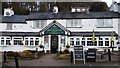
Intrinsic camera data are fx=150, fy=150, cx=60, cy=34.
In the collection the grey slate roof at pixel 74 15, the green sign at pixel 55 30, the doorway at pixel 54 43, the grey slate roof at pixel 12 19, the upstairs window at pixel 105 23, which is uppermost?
the grey slate roof at pixel 74 15

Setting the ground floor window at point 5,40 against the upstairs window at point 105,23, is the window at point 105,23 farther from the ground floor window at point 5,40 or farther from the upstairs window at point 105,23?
the ground floor window at point 5,40

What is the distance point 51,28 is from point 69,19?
364 centimetres

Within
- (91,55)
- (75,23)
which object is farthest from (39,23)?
(91,55)

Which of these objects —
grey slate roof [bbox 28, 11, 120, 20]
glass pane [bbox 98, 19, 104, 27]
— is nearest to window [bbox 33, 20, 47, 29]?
grey slate roof [bbox 28, 11, 120, 20]

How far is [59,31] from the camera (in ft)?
75.7

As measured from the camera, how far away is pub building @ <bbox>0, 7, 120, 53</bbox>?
23203 millimetres

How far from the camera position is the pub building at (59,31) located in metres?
23.2

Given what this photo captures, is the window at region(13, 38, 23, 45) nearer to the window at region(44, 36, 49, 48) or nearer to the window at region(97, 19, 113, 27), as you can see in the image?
the window at region(44, 36, 49, 48)

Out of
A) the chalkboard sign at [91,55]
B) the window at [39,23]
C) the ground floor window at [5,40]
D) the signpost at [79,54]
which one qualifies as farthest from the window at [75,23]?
the chalkboard sign at [91,55]

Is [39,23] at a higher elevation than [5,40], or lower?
higher

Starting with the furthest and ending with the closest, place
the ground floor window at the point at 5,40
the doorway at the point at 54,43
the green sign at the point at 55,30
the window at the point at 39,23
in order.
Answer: the window at the point at 39,23
the ground floor window at the point at 5,40
the doorway at the point at 54,43
the green sign at the point at 55,30

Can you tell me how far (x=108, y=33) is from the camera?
23.4 meters

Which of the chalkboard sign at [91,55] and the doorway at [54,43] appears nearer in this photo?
the chalkboard sign at [91,55]

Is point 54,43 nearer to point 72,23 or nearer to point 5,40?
point 72,23
